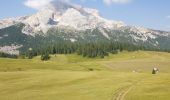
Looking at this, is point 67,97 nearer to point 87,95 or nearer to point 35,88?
point 87,95

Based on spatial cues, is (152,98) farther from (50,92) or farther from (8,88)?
(8,88)

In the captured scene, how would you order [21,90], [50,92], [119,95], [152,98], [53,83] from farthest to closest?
[53,83] < [21,90] < [50,92] < [119,95] < [152,98]

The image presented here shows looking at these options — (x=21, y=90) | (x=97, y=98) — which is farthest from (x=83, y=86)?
(x=97, y=98)

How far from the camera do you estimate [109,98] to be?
46.1 m

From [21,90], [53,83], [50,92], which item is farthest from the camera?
[53,83]

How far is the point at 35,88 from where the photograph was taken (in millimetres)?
59156

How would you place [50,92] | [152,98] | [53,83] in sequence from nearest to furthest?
1. [152,98]
2. [50,92]
3. [53,83]

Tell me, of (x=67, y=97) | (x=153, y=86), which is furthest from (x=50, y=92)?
(x=153, y=86)

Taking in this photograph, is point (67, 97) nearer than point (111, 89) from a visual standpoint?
Yes

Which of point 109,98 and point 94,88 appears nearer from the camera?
point 109,98

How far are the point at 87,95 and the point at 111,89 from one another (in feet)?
18.1

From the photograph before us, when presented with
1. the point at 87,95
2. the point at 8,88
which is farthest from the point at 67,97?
the point at 8,88

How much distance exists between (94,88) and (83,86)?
3.90 m

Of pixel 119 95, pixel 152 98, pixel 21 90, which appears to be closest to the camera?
pixel 152 98
